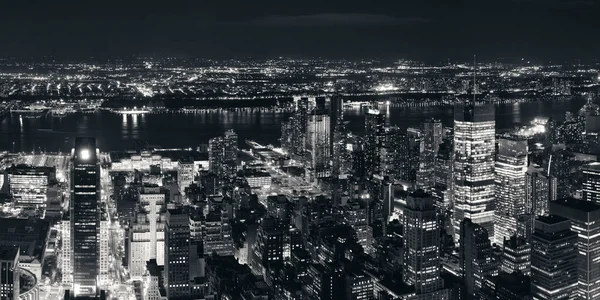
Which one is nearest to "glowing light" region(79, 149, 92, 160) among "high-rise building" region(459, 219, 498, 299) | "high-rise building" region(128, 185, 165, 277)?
"high-rise building" region(128, 185, 165, 277)

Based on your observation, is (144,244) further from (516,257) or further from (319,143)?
(319,143)

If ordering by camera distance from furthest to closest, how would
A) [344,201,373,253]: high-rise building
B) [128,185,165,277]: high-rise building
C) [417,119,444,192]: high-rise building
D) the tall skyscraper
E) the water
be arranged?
the water, [417,119,444,192]: high-rise building, the tall skyscraper, [344,201,373,253]: high-rise building, [128,185,165,277]: high-rise building

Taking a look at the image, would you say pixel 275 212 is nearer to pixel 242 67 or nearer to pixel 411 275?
pixel 411 275

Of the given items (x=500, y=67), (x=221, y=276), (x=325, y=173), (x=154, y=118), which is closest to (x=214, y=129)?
(x=154, y=118)

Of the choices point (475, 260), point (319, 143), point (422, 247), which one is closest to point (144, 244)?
point (422, 247)

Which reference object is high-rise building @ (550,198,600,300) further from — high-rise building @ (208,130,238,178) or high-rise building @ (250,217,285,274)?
high-rise building @ (208,130,238,178)

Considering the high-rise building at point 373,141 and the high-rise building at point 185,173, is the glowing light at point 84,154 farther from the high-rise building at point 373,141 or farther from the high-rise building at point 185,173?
the high-rise building at point 373,141
